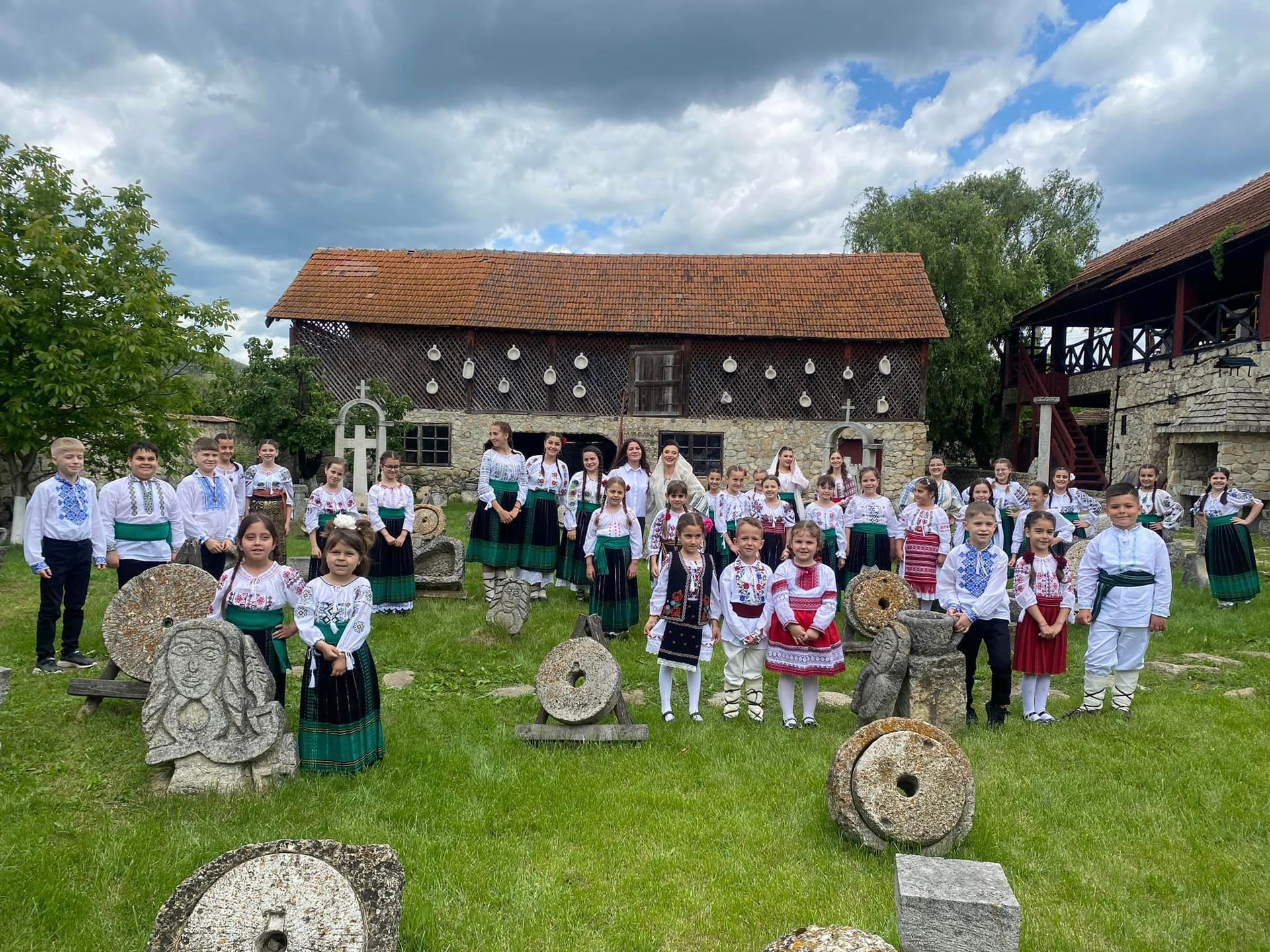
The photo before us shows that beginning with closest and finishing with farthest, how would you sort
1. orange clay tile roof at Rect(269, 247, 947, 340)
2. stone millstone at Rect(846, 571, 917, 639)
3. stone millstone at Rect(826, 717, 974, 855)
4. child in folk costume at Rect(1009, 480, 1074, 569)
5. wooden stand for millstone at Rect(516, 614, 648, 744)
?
stone millstone at Rect(826, 717, 974, 855) < wooden stand for millstone at Rect(516, 614, 648, 744) < stone millstone at Rect(846, 571, 917, 639) < child in folk costume at Rect(1009, 480, 1074, 569) < orange clay tile roof at Rect(269, 247, 947, 340)

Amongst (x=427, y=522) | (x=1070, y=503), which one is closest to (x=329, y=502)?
(x=427, y=522)

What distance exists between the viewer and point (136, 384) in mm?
11117

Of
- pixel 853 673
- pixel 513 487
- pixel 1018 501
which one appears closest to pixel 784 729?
pixel 853 673

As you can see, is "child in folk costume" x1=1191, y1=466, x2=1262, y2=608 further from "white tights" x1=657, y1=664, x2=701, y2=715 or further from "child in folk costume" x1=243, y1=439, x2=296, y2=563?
"child in folk costume" x1=243, y1=439, x2=296, y2=563

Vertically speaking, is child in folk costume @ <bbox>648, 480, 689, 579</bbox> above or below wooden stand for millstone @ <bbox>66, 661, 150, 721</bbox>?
above

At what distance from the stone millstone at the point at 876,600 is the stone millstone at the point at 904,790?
132 inches

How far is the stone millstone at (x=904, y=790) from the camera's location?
360 cm

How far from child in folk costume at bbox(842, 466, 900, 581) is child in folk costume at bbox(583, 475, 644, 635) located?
2.49 m

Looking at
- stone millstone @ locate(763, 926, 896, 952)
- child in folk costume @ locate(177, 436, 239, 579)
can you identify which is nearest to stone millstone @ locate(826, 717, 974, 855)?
stone millstone @ locate(763, 926, 896, 952)

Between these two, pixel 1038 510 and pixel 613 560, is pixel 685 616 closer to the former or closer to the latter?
pixel 613 560

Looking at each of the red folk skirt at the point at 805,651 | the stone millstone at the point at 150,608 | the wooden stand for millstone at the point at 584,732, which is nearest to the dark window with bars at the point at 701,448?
the red folk skirt at the point at 805,651

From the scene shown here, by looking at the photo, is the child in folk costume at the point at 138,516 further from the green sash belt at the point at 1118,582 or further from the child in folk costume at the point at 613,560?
the green sash belt at the point at 1118,582

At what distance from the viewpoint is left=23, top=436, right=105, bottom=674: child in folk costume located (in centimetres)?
584

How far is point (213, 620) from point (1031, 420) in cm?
2295
